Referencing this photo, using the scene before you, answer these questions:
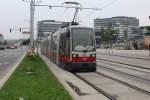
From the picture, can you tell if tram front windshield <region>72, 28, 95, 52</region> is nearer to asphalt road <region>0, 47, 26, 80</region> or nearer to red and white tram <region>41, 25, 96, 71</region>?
red and white tram <region>41, 25, 96, 71</region>

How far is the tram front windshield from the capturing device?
24625mm

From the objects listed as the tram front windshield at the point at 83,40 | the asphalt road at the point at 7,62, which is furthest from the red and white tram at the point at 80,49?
the asphalt road at the point at 7,62

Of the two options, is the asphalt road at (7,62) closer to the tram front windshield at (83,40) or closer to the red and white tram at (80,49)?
the red and white tram at (80,49)

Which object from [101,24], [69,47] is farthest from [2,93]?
[101,24]

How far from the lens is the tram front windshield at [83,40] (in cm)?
2462

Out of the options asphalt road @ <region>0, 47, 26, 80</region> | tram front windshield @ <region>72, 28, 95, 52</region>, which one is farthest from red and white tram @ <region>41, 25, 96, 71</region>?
asphalt road @ <region>0, 47, 26, 80</region>

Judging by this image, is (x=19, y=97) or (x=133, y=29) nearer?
(x=19, y=97)

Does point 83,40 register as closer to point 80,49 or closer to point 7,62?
point 80,49

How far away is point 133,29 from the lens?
584 ft

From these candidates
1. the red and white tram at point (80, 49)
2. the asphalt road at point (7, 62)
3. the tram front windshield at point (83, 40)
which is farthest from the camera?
the asphalt road at point (7, 62)

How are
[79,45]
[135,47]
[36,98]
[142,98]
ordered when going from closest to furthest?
[36,98] → [142,98] → [79,45] → [135,47]

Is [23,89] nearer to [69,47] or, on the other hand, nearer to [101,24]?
[69,47]

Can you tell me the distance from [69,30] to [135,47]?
243 ft

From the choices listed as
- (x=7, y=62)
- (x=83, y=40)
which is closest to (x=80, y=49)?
(x=83, y=40)
